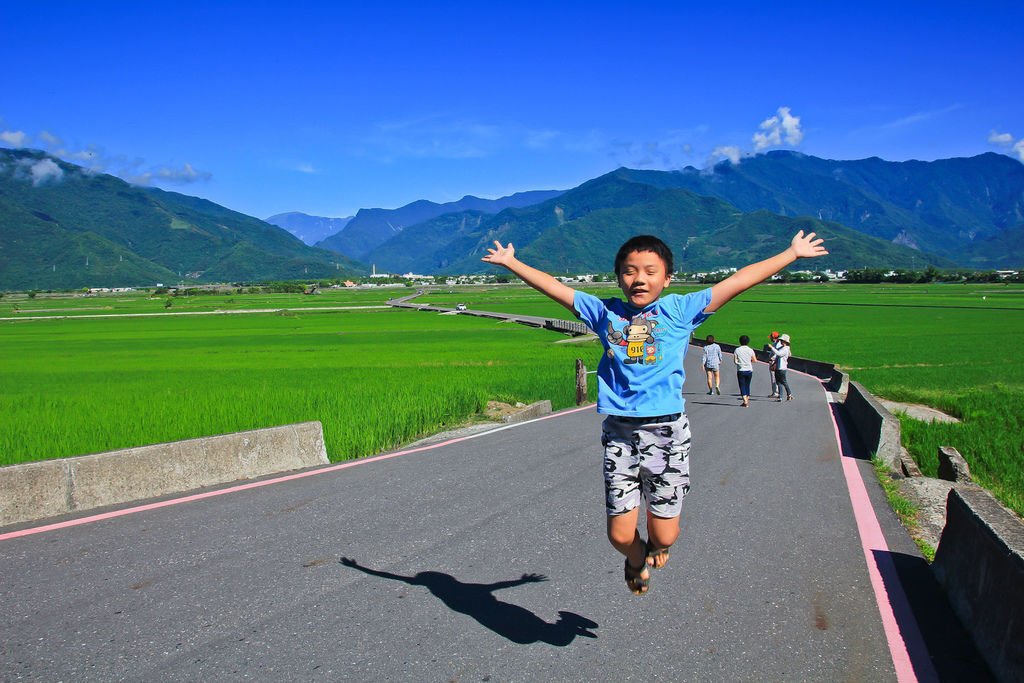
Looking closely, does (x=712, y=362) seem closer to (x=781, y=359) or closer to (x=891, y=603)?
(x=781, y=359)

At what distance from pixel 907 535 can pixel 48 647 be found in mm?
5827

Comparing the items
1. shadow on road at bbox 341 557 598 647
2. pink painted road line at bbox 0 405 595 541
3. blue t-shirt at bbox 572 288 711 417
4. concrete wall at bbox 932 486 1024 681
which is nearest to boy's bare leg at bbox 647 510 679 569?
shadow on road at bbox 341 557 598 647

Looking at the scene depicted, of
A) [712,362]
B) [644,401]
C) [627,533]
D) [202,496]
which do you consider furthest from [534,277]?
[712,362]

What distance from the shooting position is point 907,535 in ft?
20.4

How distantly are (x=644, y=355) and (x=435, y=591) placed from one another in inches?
73.0

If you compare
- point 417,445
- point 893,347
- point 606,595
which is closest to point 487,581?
point 606,595

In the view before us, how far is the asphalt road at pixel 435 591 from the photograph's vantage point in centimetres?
366

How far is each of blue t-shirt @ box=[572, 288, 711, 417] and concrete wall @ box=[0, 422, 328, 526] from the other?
488 centimetres

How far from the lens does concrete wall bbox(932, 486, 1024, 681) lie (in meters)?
3.51

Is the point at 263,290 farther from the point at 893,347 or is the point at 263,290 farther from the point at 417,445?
the point at 417,445

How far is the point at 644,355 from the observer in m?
4.02

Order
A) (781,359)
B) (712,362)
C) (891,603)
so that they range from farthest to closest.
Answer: (712,362) → (781,359) → (891,603)

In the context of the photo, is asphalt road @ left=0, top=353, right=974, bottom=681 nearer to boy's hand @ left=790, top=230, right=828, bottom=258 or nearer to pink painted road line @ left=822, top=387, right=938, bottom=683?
pink painted road line @ left=822, top=387, right=938, bottom=683

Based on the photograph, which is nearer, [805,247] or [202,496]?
[805,247]
